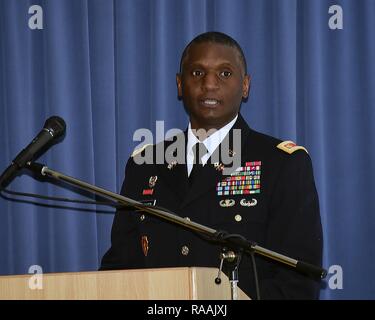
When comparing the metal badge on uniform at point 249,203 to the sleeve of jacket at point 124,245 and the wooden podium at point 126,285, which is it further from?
the wooden podium at point 126,285

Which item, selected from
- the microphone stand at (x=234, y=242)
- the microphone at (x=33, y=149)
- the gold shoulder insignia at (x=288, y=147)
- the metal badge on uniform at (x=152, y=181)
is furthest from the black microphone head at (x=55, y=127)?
the gold shoulder insignia at (x=288, y=147)

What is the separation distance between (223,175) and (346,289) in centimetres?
82

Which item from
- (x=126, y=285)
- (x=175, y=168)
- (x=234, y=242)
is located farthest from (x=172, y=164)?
(x=126, y=285)

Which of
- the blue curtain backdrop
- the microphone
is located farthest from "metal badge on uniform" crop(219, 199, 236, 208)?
the microphone

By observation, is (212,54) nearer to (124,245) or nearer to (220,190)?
(220,190)

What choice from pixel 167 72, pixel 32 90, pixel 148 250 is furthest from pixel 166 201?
pixel 32 90

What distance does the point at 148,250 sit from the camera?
7.58 feet

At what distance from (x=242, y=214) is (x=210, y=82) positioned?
47 centimetres

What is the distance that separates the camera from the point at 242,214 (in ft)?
7.35

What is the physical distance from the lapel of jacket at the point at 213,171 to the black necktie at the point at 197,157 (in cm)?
3

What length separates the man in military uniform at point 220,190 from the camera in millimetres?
2154
